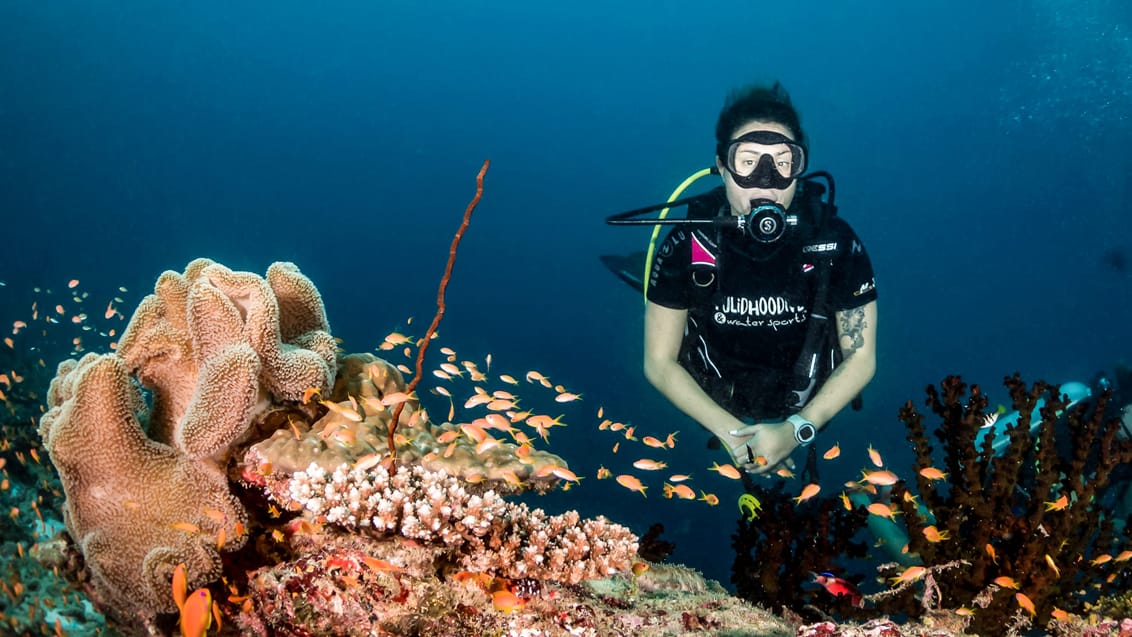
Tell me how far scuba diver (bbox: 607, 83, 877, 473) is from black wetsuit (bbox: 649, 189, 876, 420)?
0.01 m

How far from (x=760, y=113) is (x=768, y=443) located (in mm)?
3105

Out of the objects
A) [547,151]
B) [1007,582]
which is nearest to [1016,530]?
[1007,582]

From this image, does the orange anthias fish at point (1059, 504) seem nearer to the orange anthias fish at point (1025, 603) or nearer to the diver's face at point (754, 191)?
the orange anthias fish at point (1025, 603)

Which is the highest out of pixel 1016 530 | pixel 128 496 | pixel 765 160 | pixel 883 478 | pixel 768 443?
pixel 765 160

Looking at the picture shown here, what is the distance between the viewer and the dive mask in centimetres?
552

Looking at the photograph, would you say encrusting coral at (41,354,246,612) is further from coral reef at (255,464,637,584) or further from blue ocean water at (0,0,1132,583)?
blue ocean water at (0,0,1132,583)

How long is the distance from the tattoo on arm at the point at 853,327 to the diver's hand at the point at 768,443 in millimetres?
1240

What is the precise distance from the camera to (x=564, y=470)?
3723mm

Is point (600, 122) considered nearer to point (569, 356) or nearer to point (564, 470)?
point (569, 356)

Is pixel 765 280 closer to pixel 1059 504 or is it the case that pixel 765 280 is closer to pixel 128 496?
pixel 1059 504

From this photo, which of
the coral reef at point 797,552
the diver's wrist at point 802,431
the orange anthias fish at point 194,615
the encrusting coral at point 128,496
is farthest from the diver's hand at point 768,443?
the orange anthias fish at point 194,615

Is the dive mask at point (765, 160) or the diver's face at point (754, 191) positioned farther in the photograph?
the diver's face at point (754, 191)

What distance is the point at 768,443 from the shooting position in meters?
5.07

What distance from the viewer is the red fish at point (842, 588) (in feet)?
11.8
